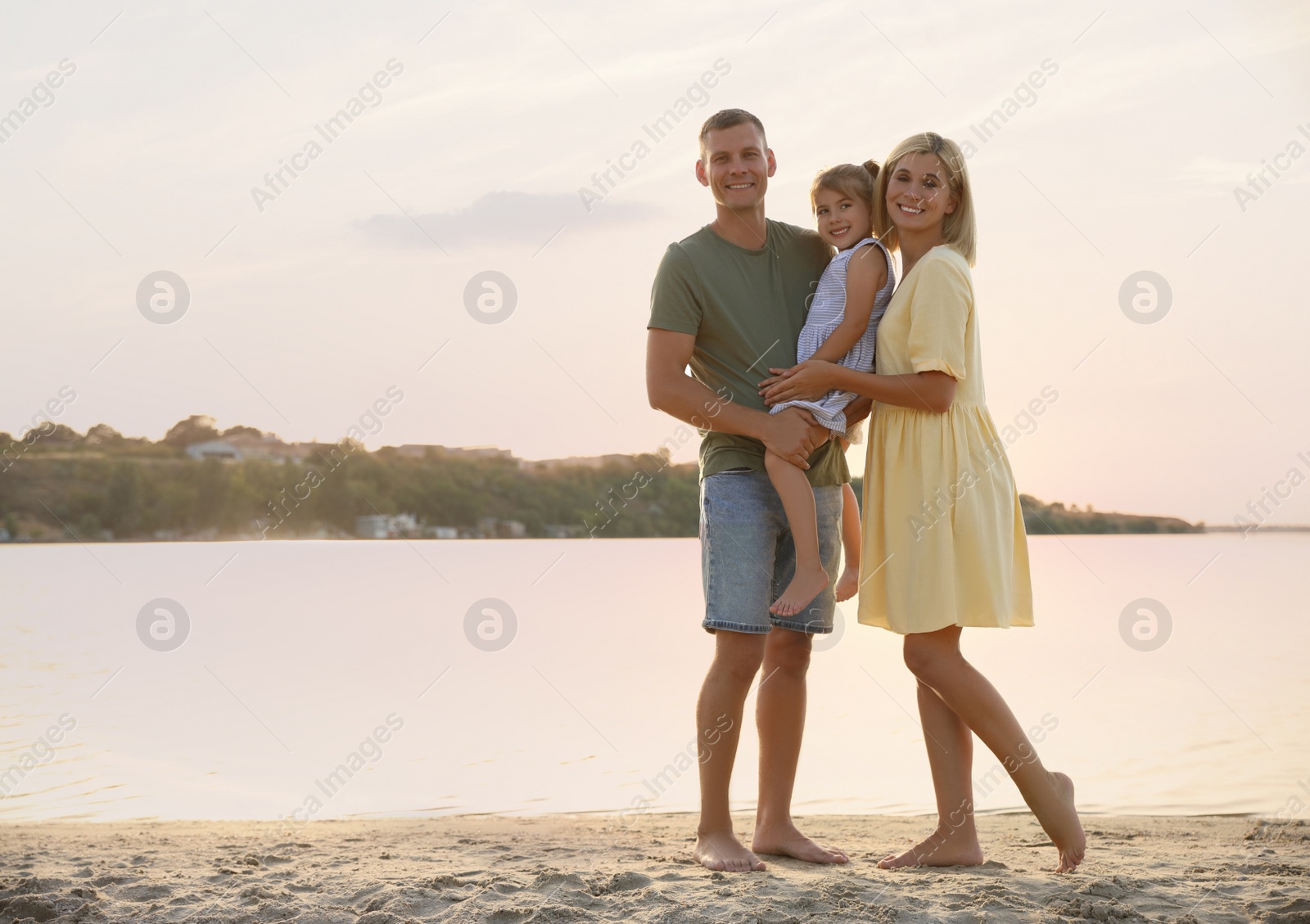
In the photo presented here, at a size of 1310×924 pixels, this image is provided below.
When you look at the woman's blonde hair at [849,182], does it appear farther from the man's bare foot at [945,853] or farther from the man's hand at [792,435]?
the man's bare foot at [945,853]

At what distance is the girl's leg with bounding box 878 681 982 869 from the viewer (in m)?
2.87

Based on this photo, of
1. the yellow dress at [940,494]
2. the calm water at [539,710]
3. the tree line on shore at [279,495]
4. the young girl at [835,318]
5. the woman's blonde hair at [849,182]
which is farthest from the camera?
the tree line on shore at [279,495]

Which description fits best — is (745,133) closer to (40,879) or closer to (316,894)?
(316,894)

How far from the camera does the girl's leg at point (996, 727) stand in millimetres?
2758

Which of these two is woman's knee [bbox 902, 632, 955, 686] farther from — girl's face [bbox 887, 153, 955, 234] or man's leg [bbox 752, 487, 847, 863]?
girl's face [bbox 887, 153, 955, 234]

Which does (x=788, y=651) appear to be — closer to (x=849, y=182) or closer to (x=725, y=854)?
(x=725, y=854)

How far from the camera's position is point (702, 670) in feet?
26.3

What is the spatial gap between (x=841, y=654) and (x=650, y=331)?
22.8 ft

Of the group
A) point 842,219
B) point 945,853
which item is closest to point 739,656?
point 945,853

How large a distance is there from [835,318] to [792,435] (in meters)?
0.38

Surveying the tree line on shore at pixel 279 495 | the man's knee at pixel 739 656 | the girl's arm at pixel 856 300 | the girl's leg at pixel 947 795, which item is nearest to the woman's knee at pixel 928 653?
the girl's leg at pixel 947 795

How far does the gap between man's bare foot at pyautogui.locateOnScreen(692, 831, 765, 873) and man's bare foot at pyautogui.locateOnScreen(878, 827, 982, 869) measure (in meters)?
0.38

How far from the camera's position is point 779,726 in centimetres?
305

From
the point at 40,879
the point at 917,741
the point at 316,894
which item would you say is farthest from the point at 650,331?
the point at 917,741
